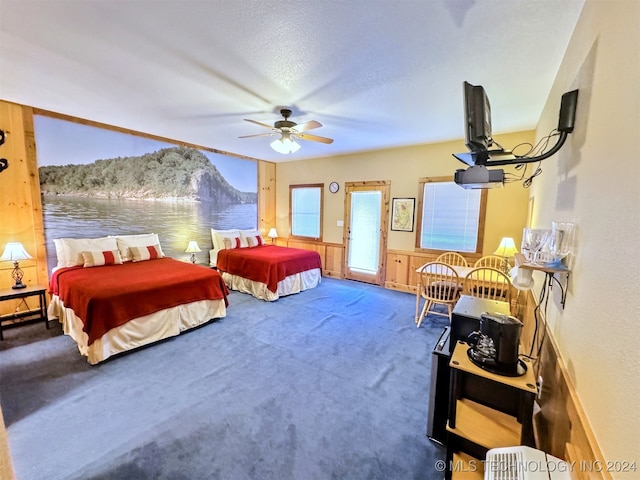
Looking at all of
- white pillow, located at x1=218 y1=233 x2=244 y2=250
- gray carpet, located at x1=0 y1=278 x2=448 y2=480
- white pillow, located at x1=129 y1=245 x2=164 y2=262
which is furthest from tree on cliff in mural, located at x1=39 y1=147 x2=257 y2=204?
gray carpet, located at x1=0 y1=278 x2=448 y2=480

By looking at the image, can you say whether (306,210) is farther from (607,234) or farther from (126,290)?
(607,234)

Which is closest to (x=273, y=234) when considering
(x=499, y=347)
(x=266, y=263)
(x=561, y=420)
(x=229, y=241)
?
(x=229, y=241)

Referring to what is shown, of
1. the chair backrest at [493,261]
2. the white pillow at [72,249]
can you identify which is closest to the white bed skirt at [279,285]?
the white pillow at [72,249]

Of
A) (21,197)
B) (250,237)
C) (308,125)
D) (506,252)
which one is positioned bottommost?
(250,237)

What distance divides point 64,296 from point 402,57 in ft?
13.3

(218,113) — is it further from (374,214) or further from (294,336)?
(374,214)

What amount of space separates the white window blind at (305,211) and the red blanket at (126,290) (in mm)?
3047

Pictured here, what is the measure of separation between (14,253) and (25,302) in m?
0.82

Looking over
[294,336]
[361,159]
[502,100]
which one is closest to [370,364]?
[294,336]

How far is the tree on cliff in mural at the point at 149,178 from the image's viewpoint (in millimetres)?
3736

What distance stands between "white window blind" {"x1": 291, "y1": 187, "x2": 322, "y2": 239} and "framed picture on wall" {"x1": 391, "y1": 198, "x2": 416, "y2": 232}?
175 centimetres

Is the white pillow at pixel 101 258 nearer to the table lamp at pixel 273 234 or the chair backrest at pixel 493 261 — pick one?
the table lamp at pixel 273 234

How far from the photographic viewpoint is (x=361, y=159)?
217 inches

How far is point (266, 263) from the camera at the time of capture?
446 centimetres
